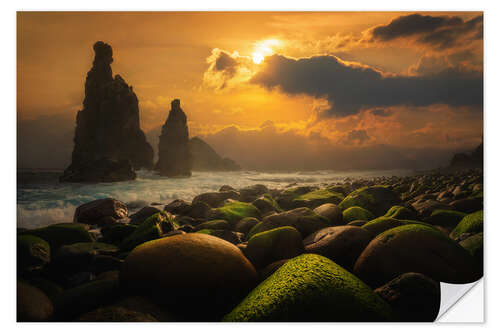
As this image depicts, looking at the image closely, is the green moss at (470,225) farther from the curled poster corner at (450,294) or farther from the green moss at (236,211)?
the green moss at (236,211)

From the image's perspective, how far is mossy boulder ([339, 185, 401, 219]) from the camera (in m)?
4.58

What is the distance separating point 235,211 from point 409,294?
2.59 meters

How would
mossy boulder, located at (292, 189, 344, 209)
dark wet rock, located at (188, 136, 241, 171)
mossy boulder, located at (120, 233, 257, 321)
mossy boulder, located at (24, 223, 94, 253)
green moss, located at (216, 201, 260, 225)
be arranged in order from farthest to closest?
mossy boulder, located at (292, 189, 344, 209) → dark wet rock, located at (188, 136, 241, 171) → green moss, located at (216, 201, 260, 225) → mossy boulder, located at (24, 223, 94, 253) → mossy boulder, located at (120, 233, 257, 321)

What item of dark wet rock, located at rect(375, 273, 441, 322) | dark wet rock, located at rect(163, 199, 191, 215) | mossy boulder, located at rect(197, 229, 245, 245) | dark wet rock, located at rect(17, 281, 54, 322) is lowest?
dark wet rock, located at rect(17, 281, 54, 322)

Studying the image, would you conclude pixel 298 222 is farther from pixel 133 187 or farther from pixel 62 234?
pixel 62 234

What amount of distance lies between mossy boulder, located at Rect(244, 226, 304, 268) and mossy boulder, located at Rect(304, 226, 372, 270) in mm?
172

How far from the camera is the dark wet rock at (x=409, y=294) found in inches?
102

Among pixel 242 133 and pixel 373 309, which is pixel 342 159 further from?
pixel 373 309

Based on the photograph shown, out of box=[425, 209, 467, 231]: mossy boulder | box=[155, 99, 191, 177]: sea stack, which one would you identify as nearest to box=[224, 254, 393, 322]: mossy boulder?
box=[425, 209, 467, 231]: mossy boulder

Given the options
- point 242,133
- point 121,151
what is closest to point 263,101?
point 242,133

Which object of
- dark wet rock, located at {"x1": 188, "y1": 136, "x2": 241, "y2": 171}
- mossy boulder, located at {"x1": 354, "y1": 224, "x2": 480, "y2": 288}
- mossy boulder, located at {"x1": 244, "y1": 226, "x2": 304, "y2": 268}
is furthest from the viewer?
dark wet rock, located at {"x1": 188, "y1": 136, "x2": 241, "y2": 171}

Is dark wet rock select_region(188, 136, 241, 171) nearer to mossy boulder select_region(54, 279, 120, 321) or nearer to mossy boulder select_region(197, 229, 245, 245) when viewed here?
mossy boulder select_region(197, 229, 245, 245)

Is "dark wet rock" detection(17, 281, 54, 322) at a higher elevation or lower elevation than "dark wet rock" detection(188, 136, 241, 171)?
lower

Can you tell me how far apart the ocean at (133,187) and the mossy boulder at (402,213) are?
0.65m
